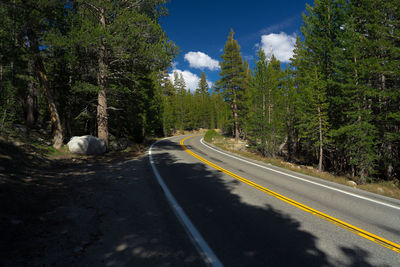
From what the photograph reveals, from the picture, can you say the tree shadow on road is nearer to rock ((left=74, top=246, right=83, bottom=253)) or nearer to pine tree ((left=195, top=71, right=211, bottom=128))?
rock ((left=74, top=246, right=83, bottom=253))

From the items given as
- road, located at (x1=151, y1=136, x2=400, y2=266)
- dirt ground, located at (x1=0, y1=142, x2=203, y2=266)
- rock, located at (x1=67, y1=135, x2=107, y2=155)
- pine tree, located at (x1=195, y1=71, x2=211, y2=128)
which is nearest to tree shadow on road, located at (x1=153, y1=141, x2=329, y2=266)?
road, located at (x1=151, y1=136, x2=400, y2=266)

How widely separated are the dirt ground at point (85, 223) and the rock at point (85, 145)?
13.8ft

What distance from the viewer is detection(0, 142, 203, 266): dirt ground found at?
9.06 feet

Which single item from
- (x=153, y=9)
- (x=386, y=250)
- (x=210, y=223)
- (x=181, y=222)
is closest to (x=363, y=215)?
(x=386, y=250)

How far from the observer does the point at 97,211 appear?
170 inches

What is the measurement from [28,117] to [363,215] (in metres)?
22.8

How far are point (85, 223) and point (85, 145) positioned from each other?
350 inches

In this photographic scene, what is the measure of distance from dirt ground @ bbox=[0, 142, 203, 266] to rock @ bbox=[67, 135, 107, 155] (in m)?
4.21

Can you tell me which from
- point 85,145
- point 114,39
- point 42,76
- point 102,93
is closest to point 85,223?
point 85,145

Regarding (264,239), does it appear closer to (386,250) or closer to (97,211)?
(386,250)

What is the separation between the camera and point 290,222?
13.6 feet

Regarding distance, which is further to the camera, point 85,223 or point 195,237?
point 85,223

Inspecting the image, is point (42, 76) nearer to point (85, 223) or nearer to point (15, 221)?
point (15, 221)

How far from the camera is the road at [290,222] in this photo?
3.01 m
